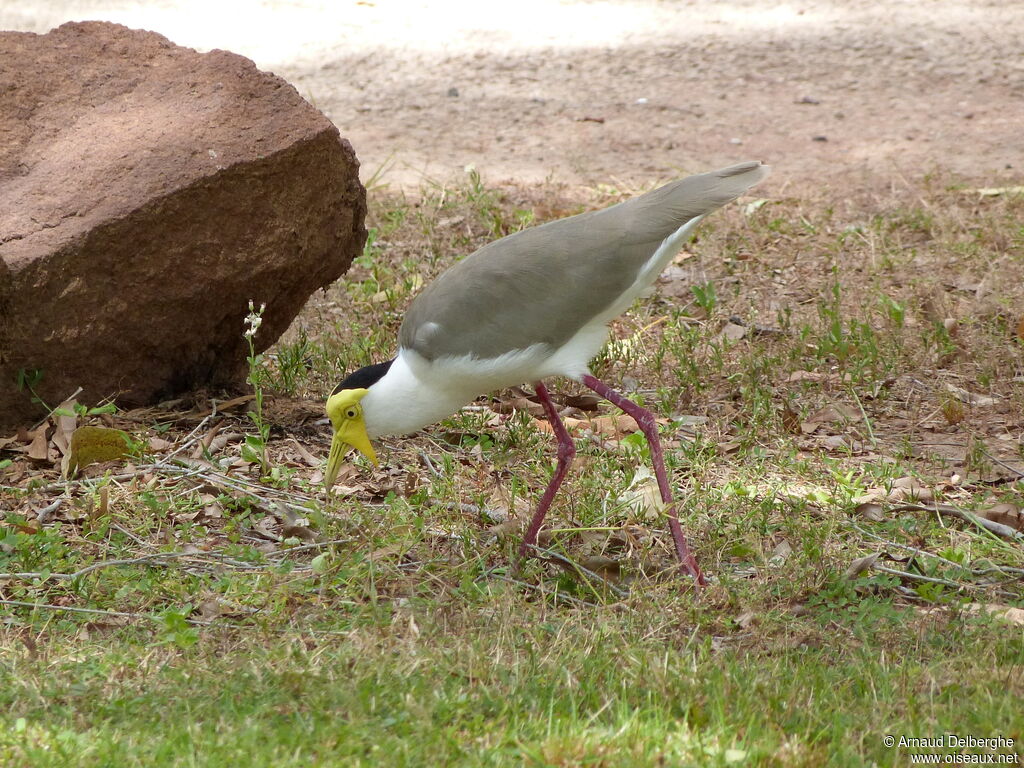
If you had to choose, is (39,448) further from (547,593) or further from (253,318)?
(547,593)

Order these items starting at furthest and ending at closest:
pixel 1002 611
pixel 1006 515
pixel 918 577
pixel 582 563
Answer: pixel 1006 515 → pixel 582 563 → pixel 918 577 → pixel 1002 611

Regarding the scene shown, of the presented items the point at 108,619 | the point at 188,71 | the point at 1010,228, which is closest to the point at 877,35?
the point at 1010,228

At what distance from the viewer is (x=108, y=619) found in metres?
3.69

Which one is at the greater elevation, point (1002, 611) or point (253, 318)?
point (253, 318)

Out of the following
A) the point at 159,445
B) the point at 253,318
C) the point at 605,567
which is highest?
the point at 253,318

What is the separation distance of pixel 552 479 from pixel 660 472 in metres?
0.40

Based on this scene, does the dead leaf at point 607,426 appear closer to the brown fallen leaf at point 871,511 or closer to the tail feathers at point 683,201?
the brown fallen leaf at point 871,511

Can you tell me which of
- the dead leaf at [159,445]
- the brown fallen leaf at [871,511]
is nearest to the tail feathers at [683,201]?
the brown fallen leaf at [871,511]

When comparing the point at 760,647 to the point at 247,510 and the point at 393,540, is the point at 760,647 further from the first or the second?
the point at 247,510

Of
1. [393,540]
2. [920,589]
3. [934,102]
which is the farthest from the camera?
[934,102]

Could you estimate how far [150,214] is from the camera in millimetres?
4625

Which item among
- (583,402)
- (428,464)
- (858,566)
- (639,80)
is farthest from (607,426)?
(639,80)

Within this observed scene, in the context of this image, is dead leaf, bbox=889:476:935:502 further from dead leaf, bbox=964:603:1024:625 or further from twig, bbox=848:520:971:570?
dead leaf, bbox=964:603:1024:625

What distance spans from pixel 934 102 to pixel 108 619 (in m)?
7.58
